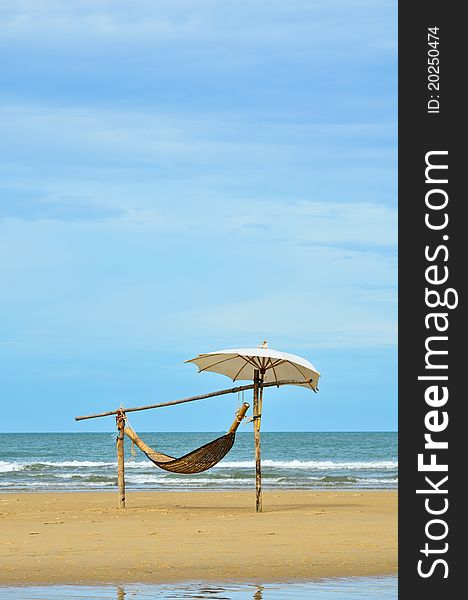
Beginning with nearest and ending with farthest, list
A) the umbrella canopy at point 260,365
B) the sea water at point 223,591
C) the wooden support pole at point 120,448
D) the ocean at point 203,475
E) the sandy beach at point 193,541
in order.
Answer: the sea water at point 223,591 → the sandy beach at point 193,541 → the umbrella canopy at point 260,365 → the wooden support pole at point 120,448 → the ocean at point 203,475

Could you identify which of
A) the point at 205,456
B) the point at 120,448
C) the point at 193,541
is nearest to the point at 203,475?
the point at 120,448

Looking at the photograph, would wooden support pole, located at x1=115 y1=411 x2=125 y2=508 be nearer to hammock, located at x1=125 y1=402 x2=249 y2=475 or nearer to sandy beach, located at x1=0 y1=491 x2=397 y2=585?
sandy beach, located at x1=0 y1=491 x2=397 y2=585

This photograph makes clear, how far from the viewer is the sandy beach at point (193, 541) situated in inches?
386

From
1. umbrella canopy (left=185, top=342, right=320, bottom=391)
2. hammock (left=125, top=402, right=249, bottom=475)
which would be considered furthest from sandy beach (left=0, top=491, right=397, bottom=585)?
umbrella canopy (left=185, top=342, right=320, bottom=391)

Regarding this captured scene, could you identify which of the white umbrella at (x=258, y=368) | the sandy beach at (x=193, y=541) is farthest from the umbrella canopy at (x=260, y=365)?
the sandy beach at (x=193, y=541)

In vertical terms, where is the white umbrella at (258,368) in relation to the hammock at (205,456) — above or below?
above

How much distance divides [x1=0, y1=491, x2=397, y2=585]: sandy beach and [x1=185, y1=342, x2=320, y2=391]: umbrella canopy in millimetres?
1995

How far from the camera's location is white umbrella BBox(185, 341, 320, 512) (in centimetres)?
1480

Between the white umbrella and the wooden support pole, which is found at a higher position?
the white umbrella

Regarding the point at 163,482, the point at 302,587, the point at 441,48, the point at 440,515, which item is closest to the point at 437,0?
the point at 441,48

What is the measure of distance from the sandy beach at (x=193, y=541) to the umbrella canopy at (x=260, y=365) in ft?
6.54

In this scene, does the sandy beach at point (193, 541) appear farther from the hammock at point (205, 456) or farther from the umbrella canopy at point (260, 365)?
the umbrella canopy at point (260, 365)

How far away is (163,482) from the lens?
87.8ft

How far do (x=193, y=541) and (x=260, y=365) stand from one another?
415cm
